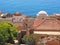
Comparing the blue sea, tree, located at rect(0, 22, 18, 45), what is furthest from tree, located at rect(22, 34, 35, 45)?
the blue sea

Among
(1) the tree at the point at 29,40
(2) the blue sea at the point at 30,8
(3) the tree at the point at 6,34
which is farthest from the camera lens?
(2) the blue sea at the point at 30,8

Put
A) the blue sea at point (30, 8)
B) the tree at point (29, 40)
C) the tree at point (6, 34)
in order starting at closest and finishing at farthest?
the tree at point (29, 40), the tree at point (6, 34), the blue sea at point (30, 8)

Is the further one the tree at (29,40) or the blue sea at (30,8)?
the blue sea at (30,8)

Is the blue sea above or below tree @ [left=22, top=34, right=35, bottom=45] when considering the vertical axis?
below

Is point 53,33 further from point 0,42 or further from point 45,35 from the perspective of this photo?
point 0,42

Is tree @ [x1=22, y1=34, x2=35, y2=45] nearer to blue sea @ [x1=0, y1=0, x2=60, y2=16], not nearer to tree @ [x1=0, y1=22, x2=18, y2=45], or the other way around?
tree @ [x1=0, y1=22, x2=18, y2=45]

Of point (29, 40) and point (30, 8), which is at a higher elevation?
point (29, 40)

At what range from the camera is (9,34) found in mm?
23750

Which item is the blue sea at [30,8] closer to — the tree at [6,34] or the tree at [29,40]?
the tree at [6,34]

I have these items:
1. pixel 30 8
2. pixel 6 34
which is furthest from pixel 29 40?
pixel 30 8

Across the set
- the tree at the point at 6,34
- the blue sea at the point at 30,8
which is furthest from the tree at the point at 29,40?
the blue sea at the point at 30,8

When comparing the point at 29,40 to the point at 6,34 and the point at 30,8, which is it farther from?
the point at 30,8

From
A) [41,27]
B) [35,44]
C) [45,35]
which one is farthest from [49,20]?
[35,44]

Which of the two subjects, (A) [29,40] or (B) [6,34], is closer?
(A) [29,40]
